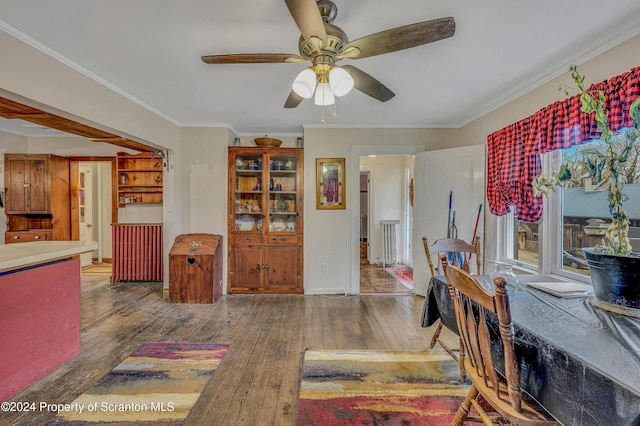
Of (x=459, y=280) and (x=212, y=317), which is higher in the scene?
(x=459, y=280)

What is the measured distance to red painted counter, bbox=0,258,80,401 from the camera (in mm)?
1881

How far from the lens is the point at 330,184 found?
4.14 m

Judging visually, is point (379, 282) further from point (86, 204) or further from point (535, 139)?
point (86, 204)

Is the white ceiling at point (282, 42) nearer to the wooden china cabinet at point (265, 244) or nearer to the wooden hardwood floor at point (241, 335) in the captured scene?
the wooden china cabinet at point (265, 244)

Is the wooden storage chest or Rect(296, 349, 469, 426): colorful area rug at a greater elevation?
the wooden storage chest

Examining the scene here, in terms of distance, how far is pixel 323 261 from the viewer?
4141 millimetres

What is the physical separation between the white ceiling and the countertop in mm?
1447

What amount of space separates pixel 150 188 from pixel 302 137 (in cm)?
283

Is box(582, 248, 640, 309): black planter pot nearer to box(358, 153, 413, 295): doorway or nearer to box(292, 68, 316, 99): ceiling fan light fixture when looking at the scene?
box(292, 68, 316, 99): ceiling fan light fixture

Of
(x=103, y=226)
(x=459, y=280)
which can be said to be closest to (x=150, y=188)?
(x=103, y=226)

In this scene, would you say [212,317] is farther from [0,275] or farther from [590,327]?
[590,327]

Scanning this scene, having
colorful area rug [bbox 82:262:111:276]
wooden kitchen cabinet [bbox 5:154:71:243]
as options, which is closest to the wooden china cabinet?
colorful area rug [bbox 82:262:111:276]

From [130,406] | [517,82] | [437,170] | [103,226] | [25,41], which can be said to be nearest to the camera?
[130,406]

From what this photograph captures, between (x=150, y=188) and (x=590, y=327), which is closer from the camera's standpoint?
(x=590, y=327)
